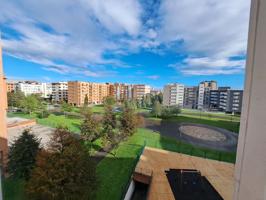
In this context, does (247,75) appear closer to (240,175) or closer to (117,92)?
(240,175)

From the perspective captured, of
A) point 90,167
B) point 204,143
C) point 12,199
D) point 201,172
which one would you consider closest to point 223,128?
point 204,143

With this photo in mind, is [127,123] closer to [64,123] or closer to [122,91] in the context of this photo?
[64,123]

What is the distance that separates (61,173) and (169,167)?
4095mm

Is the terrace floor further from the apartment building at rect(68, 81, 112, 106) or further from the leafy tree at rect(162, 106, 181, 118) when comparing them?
the apartment building at rect(68, 81, 112, 106)

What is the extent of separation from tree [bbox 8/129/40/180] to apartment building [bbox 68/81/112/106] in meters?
26.7

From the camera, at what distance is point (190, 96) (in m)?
39.6

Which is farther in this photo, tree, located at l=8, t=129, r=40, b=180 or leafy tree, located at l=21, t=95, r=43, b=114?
leafy tree, located at l=21, t=95, r=43, b=114

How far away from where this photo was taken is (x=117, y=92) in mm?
40188

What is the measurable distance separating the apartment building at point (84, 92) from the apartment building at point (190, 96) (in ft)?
68.1

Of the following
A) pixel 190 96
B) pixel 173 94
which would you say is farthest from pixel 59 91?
pixel 190 96

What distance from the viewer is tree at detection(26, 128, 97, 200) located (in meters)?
3.36

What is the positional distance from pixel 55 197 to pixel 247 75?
412 cm

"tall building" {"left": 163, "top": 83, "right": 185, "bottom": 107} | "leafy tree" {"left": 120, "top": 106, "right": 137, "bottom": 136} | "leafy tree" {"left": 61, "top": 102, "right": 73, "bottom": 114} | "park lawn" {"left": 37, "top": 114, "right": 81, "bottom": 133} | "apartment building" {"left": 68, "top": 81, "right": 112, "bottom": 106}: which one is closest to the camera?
"leafy tree" {"left": 120, "top": 106, "right": 137, "bottom": 136}

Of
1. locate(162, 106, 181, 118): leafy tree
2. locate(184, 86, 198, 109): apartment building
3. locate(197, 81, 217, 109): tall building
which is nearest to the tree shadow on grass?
locate(162, 106, 181, 118): leafy tree
